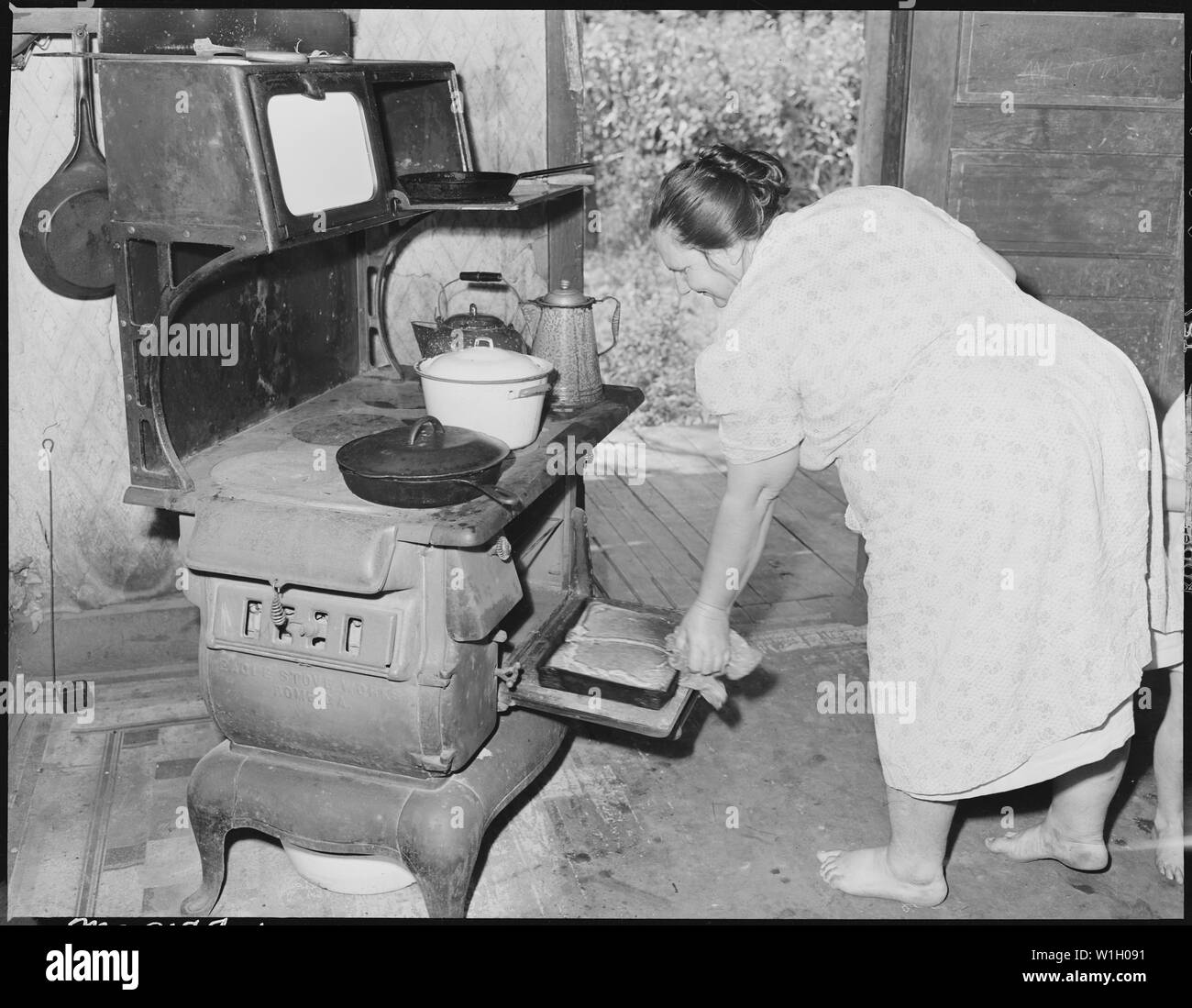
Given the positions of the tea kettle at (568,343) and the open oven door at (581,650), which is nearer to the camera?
the open oven door at (581,650)

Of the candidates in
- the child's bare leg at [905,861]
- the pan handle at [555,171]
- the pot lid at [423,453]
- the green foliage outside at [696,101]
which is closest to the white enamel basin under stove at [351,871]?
the pot lid at [423,453]

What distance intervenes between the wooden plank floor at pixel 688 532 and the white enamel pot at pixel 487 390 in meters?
1.72

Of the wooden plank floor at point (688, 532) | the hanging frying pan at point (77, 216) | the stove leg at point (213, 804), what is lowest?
the wooden plank floor at point (688, 532)

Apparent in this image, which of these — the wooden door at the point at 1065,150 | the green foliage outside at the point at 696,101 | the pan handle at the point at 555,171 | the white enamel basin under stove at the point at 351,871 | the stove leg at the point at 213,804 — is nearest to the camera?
the stove leg at the point at 213,804

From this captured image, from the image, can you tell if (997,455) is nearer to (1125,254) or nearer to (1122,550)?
(1122,550)

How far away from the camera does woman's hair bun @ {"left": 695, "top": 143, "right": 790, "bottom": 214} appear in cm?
225

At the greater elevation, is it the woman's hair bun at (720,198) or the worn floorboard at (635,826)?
the woman's hair bun at (720,198)

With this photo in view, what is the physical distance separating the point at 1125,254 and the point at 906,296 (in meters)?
1.71

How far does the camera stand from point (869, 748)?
3.30 metres

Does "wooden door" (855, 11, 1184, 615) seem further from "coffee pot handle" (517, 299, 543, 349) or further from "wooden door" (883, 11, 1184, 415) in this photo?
"coffee pot handle" (517, 299, 543, 349)

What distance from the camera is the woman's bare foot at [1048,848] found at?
8.82 ft

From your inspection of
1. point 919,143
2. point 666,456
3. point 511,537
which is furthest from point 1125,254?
point 666,456

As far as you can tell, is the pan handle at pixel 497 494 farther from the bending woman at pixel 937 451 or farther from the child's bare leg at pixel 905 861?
the child's bare leg at pixel 905 861

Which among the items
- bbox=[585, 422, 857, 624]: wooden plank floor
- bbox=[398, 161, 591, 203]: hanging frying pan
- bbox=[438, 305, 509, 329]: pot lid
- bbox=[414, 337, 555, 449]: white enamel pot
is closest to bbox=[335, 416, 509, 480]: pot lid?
bbox=[414, 337, 555, 449]: white enamel pot
